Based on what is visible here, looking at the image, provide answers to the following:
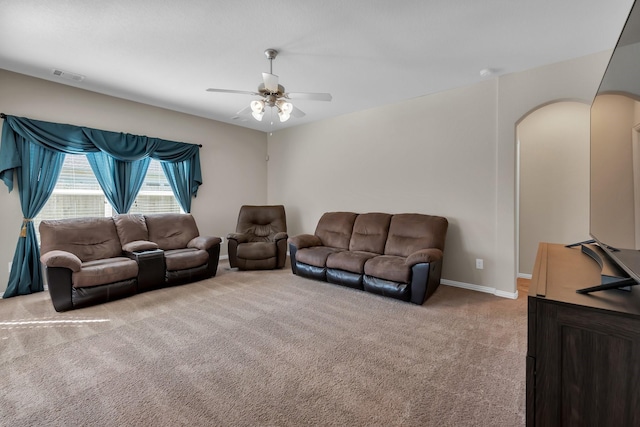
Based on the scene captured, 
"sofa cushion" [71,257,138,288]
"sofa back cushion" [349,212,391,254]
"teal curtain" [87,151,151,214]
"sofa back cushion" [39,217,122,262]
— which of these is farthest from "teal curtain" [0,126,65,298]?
"sofa back cushion" [349,212,391,254]

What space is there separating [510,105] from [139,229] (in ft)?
16.9

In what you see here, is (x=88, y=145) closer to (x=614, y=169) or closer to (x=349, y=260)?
(x=349, y=260)

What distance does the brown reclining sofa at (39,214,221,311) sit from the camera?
307cm

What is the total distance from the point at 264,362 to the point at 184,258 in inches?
94.0

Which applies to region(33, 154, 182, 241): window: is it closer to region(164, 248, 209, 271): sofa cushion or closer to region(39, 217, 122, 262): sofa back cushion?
region(39, 217, 122, 262): sofa back cushion

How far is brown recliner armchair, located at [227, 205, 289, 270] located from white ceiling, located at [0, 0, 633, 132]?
2315 millimetres

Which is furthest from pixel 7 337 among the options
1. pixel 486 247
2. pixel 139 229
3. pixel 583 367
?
pixel 486 247

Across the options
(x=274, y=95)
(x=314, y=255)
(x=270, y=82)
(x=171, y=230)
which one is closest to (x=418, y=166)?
(x=314, y=255)

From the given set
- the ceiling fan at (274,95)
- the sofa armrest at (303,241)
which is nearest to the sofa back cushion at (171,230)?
the sofa armrest at (303,241)

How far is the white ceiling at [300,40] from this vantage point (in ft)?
7.37

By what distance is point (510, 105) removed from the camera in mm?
3439

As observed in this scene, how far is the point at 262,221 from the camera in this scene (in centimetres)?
541

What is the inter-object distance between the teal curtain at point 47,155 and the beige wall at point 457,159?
3.04 m

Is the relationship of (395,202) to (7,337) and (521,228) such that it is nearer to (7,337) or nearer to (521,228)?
(521,228)
